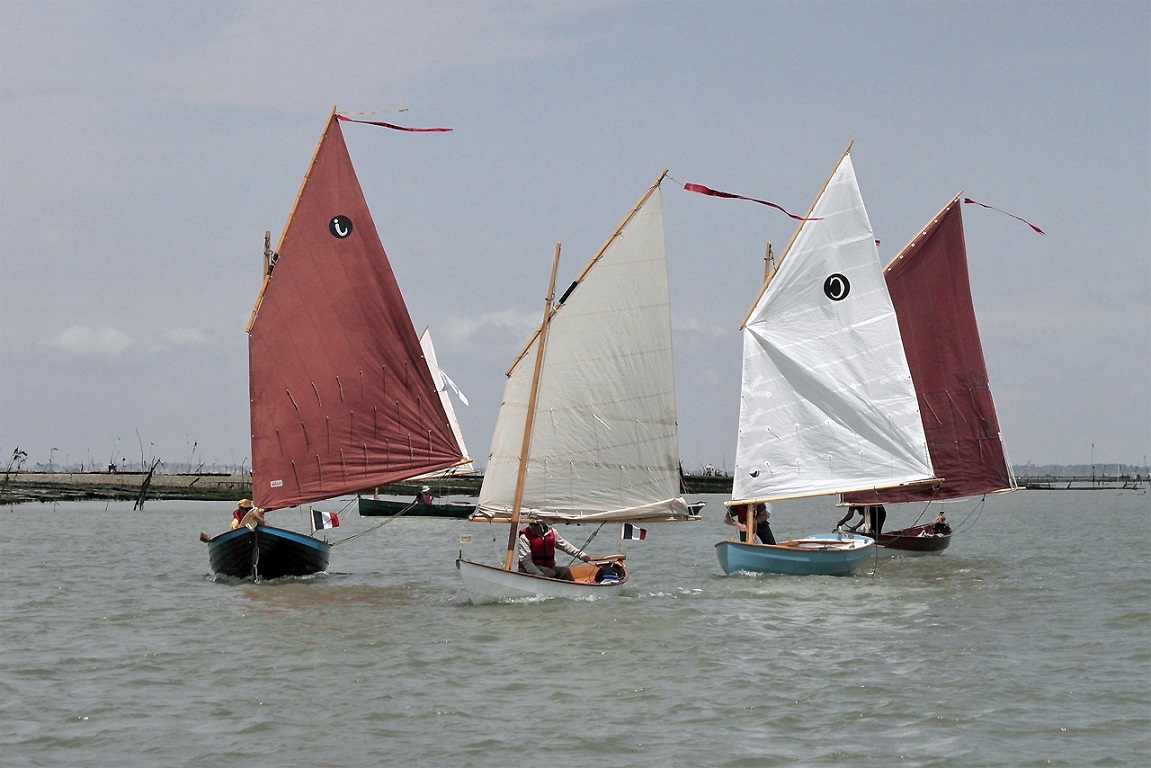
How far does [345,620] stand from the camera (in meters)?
24.2

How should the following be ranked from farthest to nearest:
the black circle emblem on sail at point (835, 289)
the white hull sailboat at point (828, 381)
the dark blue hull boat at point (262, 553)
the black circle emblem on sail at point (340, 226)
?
1. the black circle emblem on sail at point (835, 289)
2. the white hull sailboat at point (828, 381)
3. the black circle emblem on sail at point (340, 226)
4. the dark blue hull boat at point (262, 553)

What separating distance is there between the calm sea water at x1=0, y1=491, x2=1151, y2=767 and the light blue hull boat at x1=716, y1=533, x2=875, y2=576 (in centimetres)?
47

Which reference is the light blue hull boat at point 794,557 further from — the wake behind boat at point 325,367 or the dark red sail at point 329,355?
the dark red sail at point 329,355

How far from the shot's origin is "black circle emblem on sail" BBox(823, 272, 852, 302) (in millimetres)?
32750

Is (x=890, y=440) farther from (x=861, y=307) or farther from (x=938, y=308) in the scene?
(x=938, y=308)

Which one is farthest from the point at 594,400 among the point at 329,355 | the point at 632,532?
the point at 329,355

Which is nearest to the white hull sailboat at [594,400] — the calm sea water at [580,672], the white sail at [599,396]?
the white sail at [599,396]

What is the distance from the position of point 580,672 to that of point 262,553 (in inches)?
527

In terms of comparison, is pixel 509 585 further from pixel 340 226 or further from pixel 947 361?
pixel 947 361

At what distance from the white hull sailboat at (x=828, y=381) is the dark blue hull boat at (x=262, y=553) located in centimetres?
1039

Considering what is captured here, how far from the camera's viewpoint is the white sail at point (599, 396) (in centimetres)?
2639

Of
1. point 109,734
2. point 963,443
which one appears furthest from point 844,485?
point 109,734

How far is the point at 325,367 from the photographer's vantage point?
2992cm

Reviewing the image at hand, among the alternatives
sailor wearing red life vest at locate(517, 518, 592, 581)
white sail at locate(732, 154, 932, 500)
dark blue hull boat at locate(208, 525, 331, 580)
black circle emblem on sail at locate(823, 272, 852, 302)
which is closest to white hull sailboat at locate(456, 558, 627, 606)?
sailor wearing red life vest at locate(517, 518, 592, 581)
